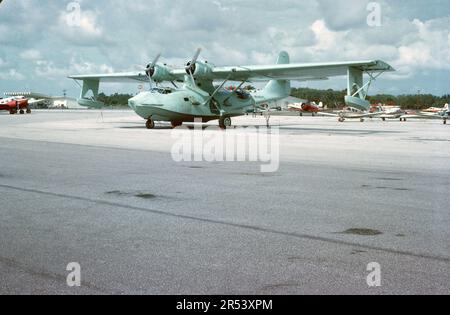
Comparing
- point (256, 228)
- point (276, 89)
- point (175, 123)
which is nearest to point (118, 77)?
point (175, 123)

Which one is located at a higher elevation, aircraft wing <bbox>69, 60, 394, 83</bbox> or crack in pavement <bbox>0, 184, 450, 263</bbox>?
aircraft wing <bbox>69, 60, 394, 83</bbox>

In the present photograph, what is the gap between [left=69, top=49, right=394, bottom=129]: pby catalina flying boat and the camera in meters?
26.3

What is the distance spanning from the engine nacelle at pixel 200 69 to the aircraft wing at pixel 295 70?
342 millimetres

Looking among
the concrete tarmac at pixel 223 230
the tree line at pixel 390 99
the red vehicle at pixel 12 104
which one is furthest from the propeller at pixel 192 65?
the tree line at pixel 390 99

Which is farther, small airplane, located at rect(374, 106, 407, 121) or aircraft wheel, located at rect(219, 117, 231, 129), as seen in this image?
small airplane, located at rect(374, 106, 407, 121)

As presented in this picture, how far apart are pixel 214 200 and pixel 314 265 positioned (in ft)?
11.3

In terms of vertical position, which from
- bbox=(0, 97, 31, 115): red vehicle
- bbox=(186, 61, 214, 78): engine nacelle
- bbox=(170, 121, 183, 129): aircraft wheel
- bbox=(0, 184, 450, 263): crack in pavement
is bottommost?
bbox=(0, 184, 450, 263): crack in pavement

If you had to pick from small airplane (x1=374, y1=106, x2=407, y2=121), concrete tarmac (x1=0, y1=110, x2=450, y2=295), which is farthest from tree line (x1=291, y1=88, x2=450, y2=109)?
concrete tarmac (x1=0, y1=110, x2=450, y2=295)

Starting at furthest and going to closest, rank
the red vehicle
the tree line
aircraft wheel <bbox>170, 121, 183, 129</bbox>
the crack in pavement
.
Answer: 1. the tree line
2. the red vehicle
3. aircraft wheel <bbox>170, 121, 183, 129</bbox>
4. the crack in pavement

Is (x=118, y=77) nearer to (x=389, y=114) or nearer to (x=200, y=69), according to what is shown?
(x=200, y=69)

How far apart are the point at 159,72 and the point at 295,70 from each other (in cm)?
889

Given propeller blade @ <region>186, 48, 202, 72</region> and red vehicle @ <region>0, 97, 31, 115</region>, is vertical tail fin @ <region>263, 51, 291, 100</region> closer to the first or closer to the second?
propeller blade @ <region>186, 48, 202, 72</region>

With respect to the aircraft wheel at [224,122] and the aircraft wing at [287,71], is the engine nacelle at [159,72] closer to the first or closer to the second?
the aircraft wing at [287,71]

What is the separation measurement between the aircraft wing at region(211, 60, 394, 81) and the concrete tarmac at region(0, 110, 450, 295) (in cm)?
1473
